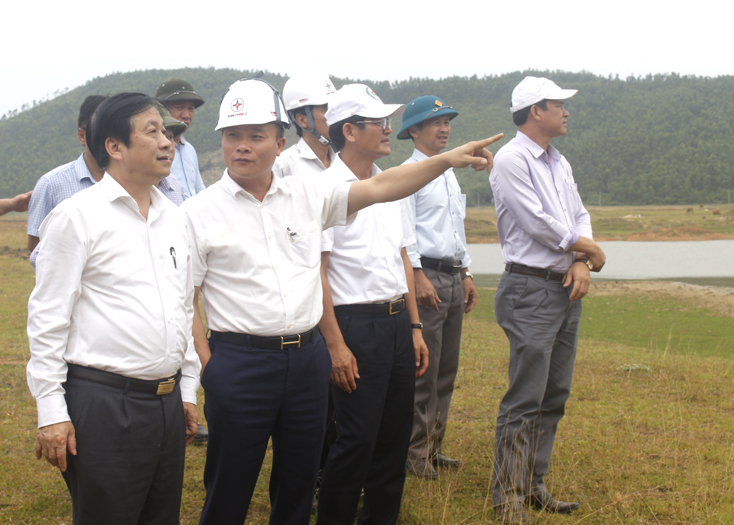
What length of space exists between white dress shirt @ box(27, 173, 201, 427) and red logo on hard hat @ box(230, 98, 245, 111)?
0.60m

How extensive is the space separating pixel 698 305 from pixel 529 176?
1398cm

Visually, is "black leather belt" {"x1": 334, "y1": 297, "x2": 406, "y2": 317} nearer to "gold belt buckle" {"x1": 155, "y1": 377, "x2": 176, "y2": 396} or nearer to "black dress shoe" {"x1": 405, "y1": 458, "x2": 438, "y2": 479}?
"gold belt buckle" {"x1": 155, "y1": 377, "x2": 176, "y2": 396}

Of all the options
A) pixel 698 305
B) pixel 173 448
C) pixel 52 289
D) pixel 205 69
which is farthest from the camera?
pixel 205 69

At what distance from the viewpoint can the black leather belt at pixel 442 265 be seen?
15.0 feet

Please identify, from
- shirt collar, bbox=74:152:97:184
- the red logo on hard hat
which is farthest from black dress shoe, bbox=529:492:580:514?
shirt collar, bbox=74:152:97:184

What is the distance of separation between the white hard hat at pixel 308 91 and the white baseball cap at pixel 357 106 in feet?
3.27

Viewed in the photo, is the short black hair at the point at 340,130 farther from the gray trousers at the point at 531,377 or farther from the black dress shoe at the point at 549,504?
the black dress shoe at the point at 549,504

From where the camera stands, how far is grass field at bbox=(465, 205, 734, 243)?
4658 centimetres

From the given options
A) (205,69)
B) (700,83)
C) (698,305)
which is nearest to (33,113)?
(205,69)

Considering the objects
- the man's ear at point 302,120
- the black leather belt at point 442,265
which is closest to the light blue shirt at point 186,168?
the man's ear at point 302,120

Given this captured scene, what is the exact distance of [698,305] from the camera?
622 inches

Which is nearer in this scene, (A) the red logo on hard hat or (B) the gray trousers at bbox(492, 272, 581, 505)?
(A) the red logo on hard hat

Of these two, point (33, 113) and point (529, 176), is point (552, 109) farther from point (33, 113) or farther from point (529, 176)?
point (33, 113)

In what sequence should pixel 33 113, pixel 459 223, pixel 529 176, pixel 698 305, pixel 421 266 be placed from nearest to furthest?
1. pixel 529 176
2. pixel 421 266
3. pixel 459 223
4. pixel 698 305
5. pixel 33 113
